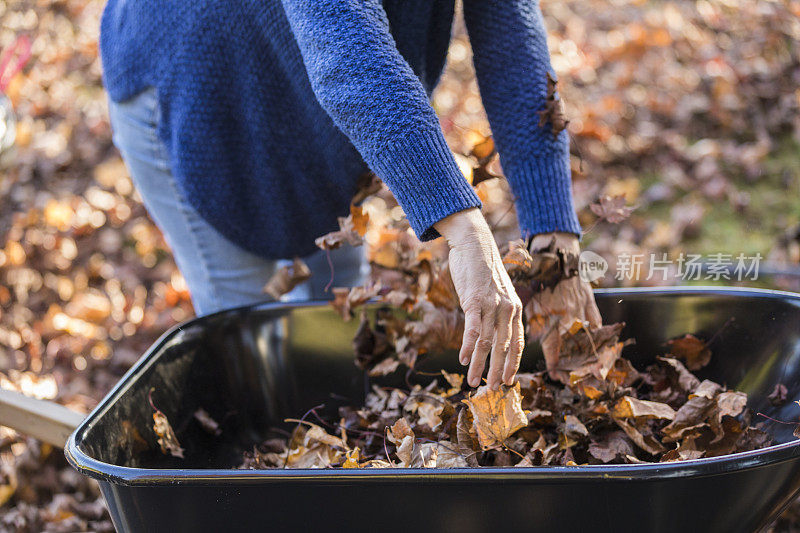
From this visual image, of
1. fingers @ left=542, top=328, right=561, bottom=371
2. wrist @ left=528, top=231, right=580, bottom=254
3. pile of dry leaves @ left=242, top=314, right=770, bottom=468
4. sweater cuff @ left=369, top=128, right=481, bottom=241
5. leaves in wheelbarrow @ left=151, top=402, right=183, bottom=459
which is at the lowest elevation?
leaves in wheelbarrow @ left=151, top=402, right=183, bottom=459

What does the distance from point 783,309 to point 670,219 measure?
1.48 meters

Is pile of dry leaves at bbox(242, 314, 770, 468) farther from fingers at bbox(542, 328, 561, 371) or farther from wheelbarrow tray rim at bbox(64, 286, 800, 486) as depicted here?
wheelbarrow tray rim at bbox(64, 286, 800, 486)

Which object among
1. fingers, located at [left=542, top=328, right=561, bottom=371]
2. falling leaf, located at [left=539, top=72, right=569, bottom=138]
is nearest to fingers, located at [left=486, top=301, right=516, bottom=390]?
fingers, located at [left=542, top=328, right=561, bottom=371]

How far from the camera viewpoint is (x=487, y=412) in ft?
3.08

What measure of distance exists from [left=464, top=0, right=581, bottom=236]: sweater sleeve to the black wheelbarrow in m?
0.20

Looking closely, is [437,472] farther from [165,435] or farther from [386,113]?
[165,435]

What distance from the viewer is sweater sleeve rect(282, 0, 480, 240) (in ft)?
2.79

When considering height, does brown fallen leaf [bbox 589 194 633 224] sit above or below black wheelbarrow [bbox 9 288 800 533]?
above

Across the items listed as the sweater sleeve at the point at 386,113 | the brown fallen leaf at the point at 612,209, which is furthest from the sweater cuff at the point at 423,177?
the brown fallen leaf at the point at 612,209

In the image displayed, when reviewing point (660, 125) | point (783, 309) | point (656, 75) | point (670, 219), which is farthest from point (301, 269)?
point (656, 75)

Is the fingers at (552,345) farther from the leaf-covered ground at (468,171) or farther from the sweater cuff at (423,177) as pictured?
the leaf-covered ground at (468,171)

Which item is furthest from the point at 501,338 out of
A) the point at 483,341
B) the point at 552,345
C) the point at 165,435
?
the point at 165,435

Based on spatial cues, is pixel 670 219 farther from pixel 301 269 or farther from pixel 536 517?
pixel 536 517

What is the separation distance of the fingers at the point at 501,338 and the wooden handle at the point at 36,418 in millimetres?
779
